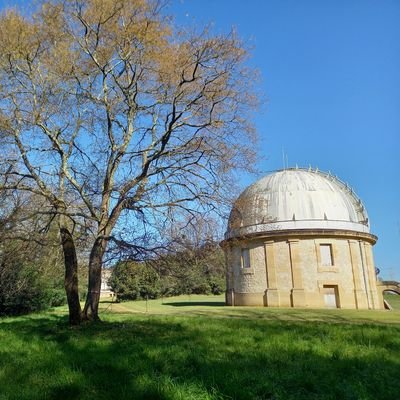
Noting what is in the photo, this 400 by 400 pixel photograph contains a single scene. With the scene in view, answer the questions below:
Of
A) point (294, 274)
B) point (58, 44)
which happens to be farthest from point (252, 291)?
point (58, 44)

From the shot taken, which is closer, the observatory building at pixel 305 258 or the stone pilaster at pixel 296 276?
the stone pilaster at pixel 296 276

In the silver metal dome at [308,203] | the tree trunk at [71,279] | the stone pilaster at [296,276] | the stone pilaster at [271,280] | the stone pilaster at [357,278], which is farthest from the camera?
the silver metal dome at [308,203]

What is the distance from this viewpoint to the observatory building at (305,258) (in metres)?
32.8

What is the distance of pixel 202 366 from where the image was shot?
251 inches

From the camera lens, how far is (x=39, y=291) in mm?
23984

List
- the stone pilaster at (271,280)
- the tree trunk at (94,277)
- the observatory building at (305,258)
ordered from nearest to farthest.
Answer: the tree trunk at (94,277)
the stone pilaster at (271,280)
the observatory building at (305,258)

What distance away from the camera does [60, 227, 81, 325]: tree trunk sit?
41.3 feet

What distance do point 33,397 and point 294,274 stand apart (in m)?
29.5

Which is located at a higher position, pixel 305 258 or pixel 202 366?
pixel 305 258

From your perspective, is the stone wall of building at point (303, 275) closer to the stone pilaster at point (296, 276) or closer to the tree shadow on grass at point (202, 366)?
the stone pilaster at point (296, 276)

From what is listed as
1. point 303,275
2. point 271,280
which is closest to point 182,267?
point 271,280

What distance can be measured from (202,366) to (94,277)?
6867mm

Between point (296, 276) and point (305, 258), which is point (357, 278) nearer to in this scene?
point (305, 258)

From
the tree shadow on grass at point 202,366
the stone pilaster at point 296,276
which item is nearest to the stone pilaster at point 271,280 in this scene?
the stone pilaster at point 296,276
